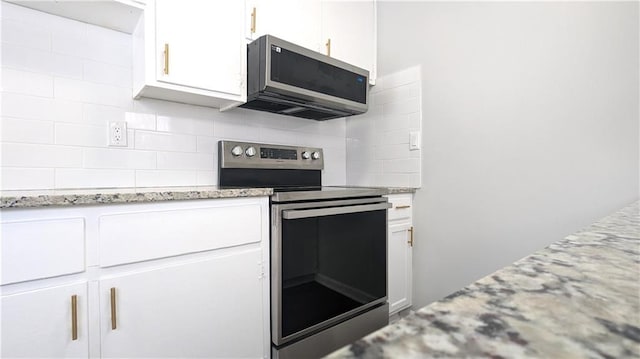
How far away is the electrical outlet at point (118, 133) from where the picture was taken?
145 cm

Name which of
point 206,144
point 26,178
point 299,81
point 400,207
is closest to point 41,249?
point 26,178

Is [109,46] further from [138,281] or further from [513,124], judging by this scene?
[513,124]

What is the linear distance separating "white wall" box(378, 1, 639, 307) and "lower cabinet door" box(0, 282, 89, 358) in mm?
1705

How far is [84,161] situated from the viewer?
1389mm

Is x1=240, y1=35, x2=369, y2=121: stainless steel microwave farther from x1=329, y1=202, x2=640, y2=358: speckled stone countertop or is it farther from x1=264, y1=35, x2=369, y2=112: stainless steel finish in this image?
x1=329, y1=202, x2=640, y2=358: speckled stone countertop

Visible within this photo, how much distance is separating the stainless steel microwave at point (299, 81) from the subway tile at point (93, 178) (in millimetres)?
712

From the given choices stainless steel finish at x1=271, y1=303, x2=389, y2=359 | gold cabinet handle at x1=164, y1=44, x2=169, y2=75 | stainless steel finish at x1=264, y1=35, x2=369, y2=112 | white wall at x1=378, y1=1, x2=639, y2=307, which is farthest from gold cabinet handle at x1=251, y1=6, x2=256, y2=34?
stainless steel finish at x1=271, y1=303, x2=389, y2=359

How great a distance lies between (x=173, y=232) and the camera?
3.59 feet

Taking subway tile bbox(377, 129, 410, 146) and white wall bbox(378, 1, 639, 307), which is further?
subway tile bbox(377, 129, 410, 146)

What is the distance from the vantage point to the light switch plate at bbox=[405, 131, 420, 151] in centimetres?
Result: 196

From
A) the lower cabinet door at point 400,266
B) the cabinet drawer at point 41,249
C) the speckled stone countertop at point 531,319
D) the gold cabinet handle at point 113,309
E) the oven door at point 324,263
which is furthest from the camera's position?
the lower cabinet door at point 400,266

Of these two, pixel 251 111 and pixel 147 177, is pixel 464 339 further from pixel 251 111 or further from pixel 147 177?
pixel 251 111

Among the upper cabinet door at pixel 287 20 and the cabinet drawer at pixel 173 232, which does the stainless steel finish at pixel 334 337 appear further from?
the upper cabinet door at pixel 287 20

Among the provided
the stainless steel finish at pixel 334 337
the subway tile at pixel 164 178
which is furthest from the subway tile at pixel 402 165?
the subway tile at pixel 164 178
